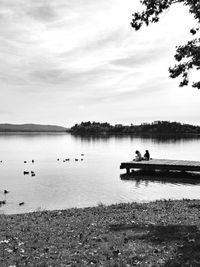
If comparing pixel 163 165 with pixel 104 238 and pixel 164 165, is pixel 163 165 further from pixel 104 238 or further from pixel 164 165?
pixel 104 238

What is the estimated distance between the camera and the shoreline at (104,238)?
11.6m

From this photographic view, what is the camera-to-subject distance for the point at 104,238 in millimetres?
14070

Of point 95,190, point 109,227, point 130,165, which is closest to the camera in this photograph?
point 109,227

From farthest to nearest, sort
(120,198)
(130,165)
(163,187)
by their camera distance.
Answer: (130,165), (163,187), (120,198)

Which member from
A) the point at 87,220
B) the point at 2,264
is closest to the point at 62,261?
the point at 2,264

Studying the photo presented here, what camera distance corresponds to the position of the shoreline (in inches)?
456

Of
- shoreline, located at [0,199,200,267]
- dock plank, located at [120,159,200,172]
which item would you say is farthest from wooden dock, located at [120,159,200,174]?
shoreline, located at [0,199,200,267]

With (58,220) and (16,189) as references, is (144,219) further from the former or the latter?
(16,189)

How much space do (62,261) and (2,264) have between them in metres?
1.79

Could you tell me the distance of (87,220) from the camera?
1784cm

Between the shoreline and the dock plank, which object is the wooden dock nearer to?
the dock plank

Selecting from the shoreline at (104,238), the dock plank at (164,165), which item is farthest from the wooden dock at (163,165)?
the shoreline at (104,238)

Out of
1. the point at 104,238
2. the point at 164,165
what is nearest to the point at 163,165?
the point at 164,165

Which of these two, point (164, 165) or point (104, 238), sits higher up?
point (104, 238)
